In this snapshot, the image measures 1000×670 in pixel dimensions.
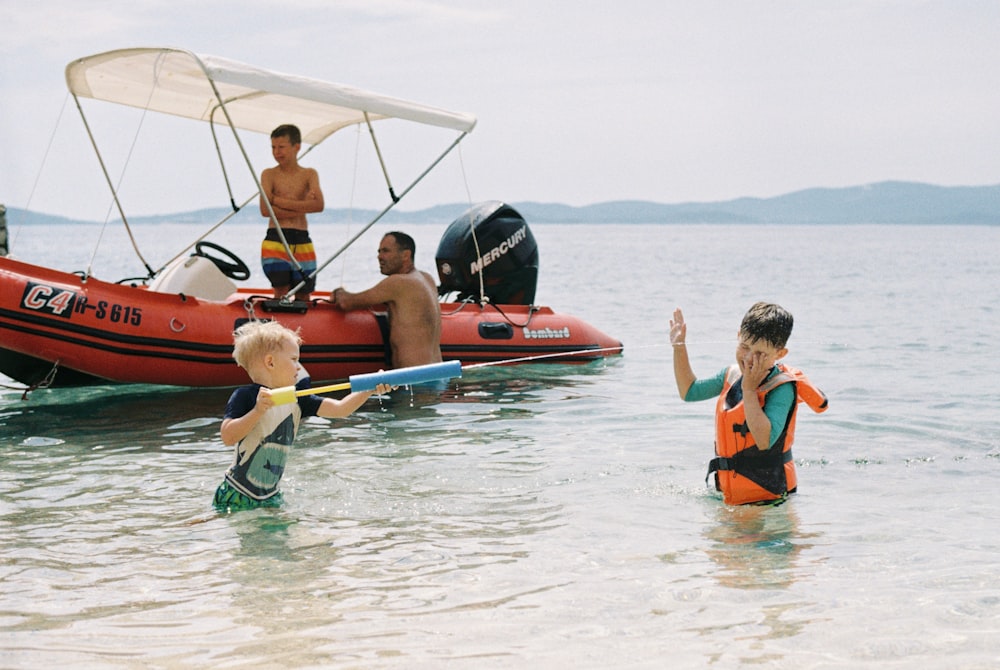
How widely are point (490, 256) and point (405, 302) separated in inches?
77.1

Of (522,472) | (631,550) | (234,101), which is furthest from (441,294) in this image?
(631,550)

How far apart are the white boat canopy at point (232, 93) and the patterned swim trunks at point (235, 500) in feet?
12.0

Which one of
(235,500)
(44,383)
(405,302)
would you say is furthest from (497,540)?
(44,383)

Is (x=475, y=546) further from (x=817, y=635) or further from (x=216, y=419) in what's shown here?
(x=216, y=419)

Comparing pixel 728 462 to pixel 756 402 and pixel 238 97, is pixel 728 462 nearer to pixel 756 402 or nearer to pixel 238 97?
pixel 756 402

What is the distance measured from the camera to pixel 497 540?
15.9ft

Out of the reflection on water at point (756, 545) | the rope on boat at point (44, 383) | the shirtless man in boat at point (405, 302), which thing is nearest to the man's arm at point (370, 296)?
the shirtless man in boat at point (405, 302)

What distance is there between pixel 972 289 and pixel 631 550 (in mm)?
24866

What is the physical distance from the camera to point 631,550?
184 inches

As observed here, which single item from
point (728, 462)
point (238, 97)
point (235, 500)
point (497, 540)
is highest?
point (238, 97)

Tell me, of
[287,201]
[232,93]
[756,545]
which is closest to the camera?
[756,545]

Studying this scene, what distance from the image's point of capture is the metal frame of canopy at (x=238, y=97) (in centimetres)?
798

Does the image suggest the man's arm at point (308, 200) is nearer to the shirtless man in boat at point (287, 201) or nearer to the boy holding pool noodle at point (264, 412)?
the shirtless man in boat at point (287, 201)

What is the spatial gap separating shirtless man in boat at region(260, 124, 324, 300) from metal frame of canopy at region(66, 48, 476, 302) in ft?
0.57
